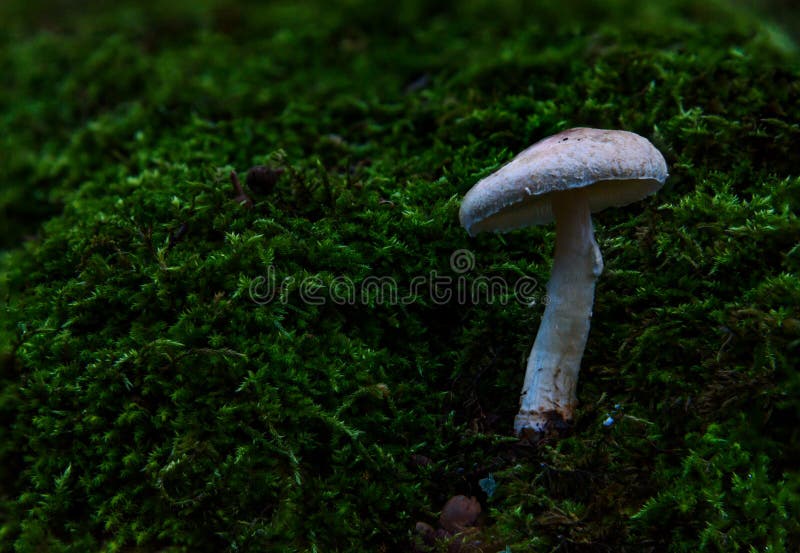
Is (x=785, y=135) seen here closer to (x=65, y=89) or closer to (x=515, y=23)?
(x=515, y=23)

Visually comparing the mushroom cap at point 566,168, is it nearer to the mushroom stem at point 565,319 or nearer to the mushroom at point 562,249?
the mushroom at point 562,249

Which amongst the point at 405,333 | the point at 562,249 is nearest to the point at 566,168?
the point at 562,249

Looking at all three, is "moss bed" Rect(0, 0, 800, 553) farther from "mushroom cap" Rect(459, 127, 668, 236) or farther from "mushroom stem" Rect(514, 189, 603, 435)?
"mushroom cap" Rect(459, 127, 668, 236)

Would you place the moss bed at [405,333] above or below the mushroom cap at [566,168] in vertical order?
below

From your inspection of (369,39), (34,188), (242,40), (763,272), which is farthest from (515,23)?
(34,188)

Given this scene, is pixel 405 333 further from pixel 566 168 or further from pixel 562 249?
pixel 566 168

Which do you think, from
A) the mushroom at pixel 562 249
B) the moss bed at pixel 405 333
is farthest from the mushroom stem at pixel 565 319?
the moss bed at pixel 405 333
